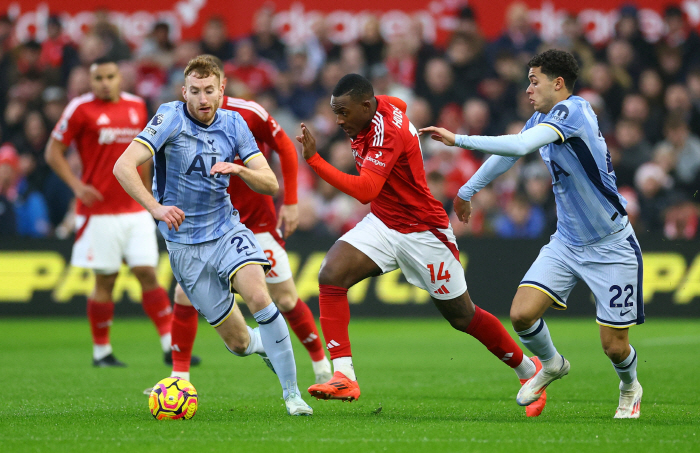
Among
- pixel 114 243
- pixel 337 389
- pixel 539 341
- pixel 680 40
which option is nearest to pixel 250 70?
pixel 114 243

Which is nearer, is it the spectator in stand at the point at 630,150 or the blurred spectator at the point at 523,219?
the blurred spectator at the point at 523,219

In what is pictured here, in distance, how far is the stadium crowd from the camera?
14.0m

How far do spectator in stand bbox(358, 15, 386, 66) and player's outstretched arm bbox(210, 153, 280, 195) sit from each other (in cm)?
1036

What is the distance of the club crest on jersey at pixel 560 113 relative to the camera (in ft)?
18.4

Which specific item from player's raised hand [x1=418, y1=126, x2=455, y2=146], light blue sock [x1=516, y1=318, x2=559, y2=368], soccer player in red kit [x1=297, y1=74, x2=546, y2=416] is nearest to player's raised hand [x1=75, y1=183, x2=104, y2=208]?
soccer player in red kit [x1=297, y1=74, x2=546, y2=416]

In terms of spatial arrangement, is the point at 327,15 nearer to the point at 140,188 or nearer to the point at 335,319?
the point at 335,319

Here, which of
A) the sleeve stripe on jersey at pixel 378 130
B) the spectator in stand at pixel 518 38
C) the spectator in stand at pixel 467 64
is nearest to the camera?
the sleeve stripe on jersey at pixel 378 130

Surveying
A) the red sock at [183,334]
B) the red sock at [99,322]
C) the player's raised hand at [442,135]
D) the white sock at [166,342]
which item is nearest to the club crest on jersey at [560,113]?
the player's raised hand at [442,135]

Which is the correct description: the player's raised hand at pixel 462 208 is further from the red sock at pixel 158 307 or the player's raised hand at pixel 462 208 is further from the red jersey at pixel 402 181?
the red sock at pixel 158 307

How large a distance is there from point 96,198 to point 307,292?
16.3 ft

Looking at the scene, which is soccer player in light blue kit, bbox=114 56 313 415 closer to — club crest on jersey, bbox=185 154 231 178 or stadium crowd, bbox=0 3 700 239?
club crest on jersey, bbox=185 154 231 178

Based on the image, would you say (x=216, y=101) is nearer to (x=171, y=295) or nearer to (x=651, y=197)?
(x=171, y=295)

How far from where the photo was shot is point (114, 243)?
8.93 metres

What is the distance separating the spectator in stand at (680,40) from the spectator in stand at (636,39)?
36cm
